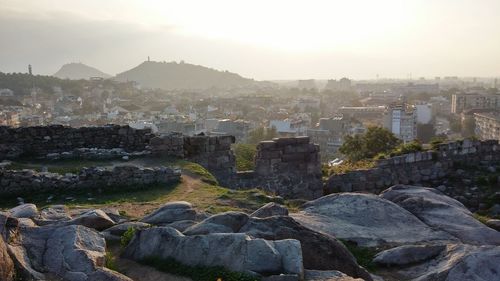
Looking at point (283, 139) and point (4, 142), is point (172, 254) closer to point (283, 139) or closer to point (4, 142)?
point (283, 139)

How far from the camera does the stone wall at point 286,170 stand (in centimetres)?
1470

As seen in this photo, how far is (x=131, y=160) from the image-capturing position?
13984 mm

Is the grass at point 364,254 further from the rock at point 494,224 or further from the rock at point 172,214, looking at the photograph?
the rock at point 494,224

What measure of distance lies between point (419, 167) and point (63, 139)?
441 inches

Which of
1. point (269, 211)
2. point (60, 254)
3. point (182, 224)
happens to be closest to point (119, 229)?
point (182, 224)

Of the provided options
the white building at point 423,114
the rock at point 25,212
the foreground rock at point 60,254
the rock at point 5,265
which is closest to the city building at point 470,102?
the white building at point 423,114

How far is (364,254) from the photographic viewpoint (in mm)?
7957

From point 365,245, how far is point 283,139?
6937mm

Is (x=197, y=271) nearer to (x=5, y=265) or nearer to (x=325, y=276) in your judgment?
(x=325, y=276)

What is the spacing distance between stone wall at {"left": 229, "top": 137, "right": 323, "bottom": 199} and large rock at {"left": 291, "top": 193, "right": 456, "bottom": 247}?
4420 mm

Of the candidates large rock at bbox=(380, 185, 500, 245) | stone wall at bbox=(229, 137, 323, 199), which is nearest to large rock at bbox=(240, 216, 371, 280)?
large rock at bbox=(380, 185, 500, 245)

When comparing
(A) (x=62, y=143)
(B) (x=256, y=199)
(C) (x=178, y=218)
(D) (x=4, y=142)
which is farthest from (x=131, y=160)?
(C) (x=178, y=218)

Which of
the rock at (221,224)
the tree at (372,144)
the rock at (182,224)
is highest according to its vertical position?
the rock at (221,224)

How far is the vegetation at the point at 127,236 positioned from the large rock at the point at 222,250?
25 cm
